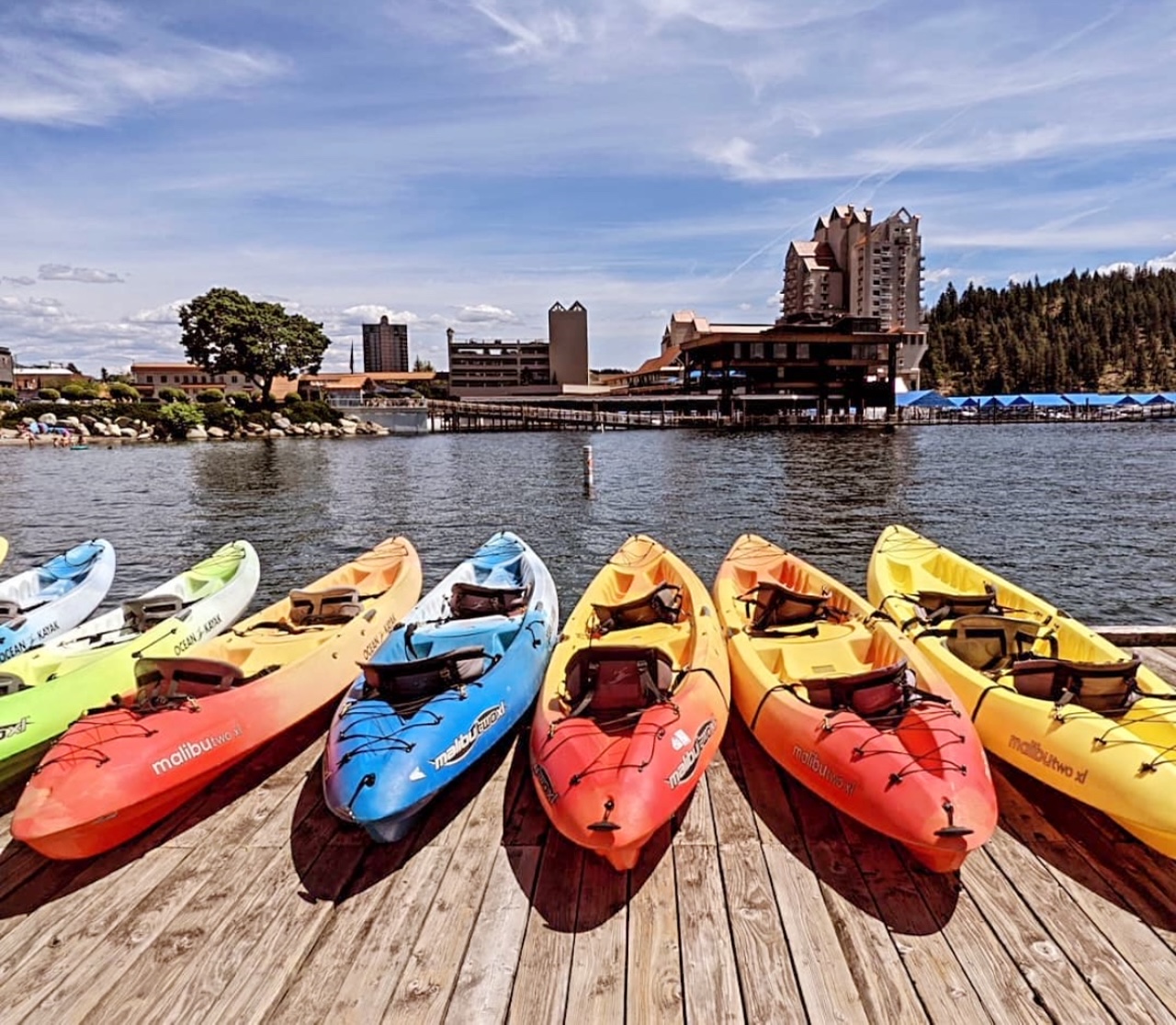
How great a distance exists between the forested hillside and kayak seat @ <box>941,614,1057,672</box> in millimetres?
139411

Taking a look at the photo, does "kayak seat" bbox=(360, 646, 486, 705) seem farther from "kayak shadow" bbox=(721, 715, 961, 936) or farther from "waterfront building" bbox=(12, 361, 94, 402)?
"waterfront building" bbox=(12, 361, 94, 402)

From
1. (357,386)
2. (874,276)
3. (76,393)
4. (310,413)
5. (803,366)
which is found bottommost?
(310,413)

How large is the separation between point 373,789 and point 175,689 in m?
2.27

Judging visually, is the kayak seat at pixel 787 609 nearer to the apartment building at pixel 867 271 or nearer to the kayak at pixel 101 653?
the kayak at pixel 101 653

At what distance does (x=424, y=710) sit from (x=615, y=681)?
1.50 meters

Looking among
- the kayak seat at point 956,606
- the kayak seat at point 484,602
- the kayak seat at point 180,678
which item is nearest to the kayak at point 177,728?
the kayak seat at point 180,678

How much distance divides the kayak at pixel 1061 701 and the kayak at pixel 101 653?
24.5ft

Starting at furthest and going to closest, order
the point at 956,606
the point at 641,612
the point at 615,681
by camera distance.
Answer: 1. the point at 641,612
2. the point at 956,606
3. the point at 615,681

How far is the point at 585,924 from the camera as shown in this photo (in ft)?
13.6

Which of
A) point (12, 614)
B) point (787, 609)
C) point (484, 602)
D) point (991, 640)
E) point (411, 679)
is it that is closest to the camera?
point (411, 679)

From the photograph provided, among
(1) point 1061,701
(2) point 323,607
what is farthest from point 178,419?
(1) point 1061,701

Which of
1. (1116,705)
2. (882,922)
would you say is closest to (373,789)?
(882,922)

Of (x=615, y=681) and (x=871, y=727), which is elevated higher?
(x=615, y=681)

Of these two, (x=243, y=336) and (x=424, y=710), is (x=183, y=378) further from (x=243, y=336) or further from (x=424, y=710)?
(x=424, y=710)
